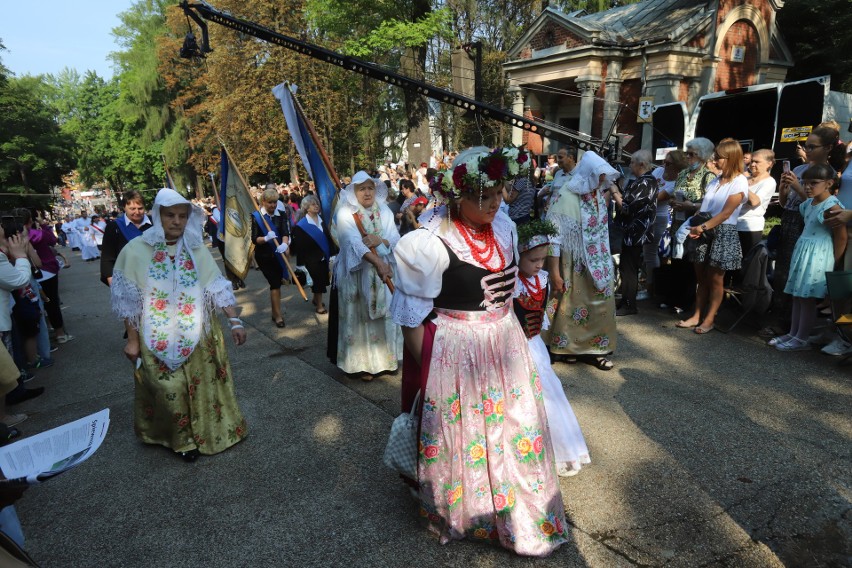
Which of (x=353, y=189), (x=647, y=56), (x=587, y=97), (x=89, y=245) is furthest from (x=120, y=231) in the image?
(x=647, y=56)

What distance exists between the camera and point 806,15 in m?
21.6

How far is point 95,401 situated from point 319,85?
22.5 metres

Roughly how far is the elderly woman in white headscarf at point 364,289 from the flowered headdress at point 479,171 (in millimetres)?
2321

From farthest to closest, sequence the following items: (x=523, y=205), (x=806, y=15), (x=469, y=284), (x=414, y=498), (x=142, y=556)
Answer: (x=806, y=15)
(x=523, y=205)
(x=414, y=498)
(x=142, y=556)
(x=469, y=284)

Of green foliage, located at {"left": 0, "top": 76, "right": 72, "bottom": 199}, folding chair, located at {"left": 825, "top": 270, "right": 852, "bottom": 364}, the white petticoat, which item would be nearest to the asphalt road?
the white petticoat

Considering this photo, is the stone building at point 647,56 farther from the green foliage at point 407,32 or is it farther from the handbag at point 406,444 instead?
the handbag at point 406,444

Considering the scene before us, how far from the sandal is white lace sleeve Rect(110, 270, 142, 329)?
13.0 feet

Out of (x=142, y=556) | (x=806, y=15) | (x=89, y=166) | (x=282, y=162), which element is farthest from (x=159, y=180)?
(x=142, y=556)

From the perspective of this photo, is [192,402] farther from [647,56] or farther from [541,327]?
[647,56]

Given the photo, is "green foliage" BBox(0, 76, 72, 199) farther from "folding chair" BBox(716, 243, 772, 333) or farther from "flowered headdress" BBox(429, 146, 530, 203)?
"folding chair" BBox(716, 243, 772, 333)

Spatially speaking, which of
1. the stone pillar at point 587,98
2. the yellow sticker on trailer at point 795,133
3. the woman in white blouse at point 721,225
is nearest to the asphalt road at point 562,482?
the woman in white blouse at point 721,225

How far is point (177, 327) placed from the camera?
3486 millimetres

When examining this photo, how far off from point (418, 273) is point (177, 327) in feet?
6.47

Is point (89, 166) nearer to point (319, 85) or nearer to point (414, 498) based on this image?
point (319, 85)
